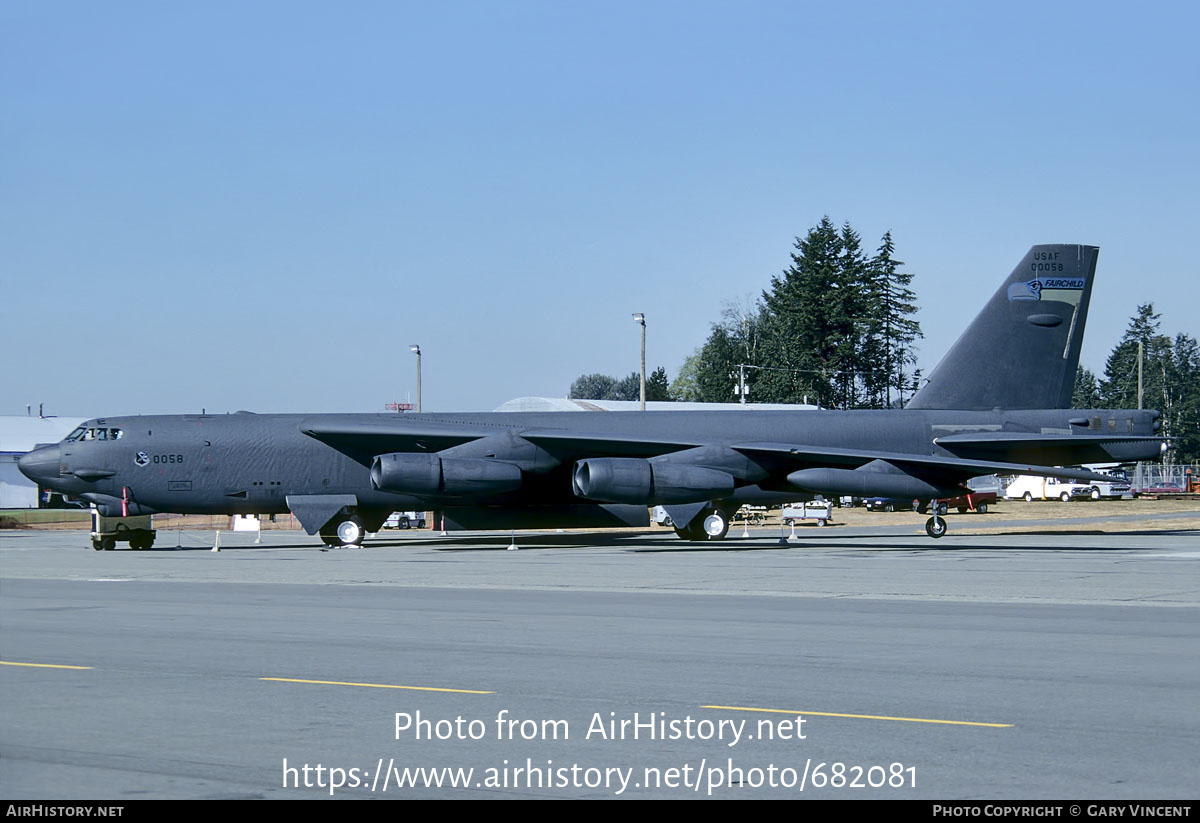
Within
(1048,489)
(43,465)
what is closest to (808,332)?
(1048,489)

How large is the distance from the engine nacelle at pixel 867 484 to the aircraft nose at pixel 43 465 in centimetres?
1833

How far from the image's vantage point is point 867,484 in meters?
32.0

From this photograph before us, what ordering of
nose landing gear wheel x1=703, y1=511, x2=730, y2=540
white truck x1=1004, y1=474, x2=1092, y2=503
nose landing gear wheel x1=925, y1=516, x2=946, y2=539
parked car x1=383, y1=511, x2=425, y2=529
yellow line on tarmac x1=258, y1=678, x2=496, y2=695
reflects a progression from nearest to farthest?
yellow line on tarmac x1=258, y1=678, x2=496, y2=695, nose landing gear wheel x1=925, y1=516, x2=946, y2=539, nose landing gear wheel x1=703, y1=511, x2=730, y2=540, parked car x1=383, y1=511, x2=425, y2=529, white truck x1=1004, y1=474, x2=1092, y2=503

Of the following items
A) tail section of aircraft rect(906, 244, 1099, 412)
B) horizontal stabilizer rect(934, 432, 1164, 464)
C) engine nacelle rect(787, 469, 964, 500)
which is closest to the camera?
engine nacelle rect(787, 469, 964, 500)

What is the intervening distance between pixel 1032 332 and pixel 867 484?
8.37m

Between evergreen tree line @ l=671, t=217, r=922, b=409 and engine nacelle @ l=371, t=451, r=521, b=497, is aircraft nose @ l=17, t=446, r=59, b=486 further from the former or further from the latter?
evergreen tree line @ l=671, t=217, r=922, b=409

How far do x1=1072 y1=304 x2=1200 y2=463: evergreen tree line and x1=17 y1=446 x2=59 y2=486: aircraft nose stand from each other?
5118 inches

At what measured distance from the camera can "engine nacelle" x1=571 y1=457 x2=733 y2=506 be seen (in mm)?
32312

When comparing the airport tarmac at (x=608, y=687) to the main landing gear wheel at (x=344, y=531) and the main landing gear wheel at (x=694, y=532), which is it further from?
the main landing gear wheel at (x=694, y=532)

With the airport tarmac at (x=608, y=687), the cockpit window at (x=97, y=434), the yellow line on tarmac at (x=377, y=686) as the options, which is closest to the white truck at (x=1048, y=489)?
the cockpit window at (x=97, y=434)

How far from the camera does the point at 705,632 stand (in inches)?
553

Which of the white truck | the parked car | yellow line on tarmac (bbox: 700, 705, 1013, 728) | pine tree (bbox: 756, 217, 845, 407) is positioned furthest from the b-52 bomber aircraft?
pine tree (bbox: 756, 217, 845, 407)

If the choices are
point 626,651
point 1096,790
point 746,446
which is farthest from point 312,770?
point 746,446

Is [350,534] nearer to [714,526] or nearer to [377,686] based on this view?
[714,526]
